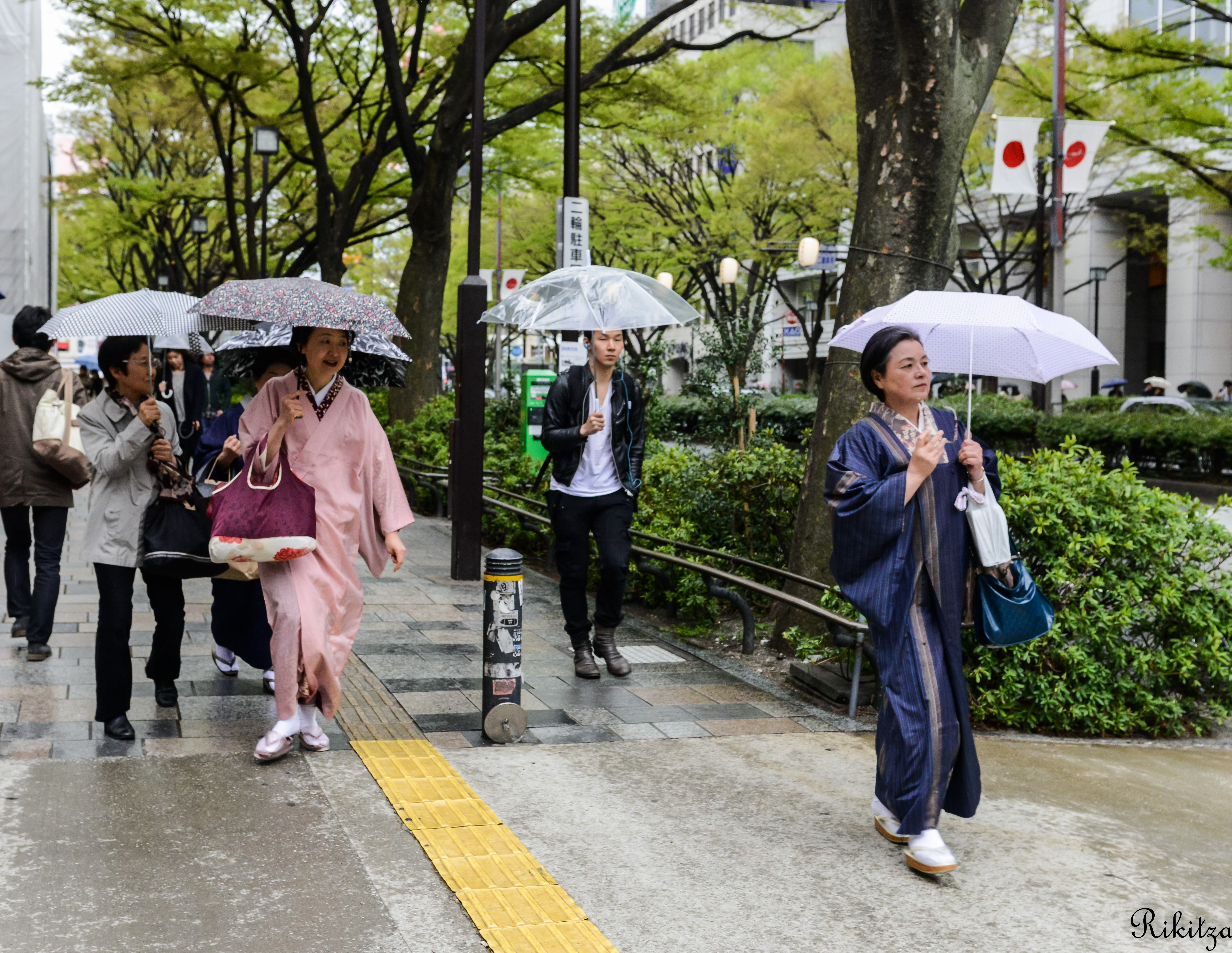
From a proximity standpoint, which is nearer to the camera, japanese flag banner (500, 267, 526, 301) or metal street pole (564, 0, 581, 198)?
metal street pole (564, 0, 581, 198)

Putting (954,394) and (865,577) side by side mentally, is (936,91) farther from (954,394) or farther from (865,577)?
(954,394)

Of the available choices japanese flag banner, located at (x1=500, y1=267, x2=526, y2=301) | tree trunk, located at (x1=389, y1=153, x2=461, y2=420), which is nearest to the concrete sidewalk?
tree trunk, located at (x1=389, y1=153, x2=461, y2=420)

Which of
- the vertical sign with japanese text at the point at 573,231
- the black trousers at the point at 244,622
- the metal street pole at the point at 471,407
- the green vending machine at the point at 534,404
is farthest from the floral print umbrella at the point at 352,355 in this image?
the green vending machine at the point at 534,404

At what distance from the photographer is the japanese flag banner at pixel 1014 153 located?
16.0 metres

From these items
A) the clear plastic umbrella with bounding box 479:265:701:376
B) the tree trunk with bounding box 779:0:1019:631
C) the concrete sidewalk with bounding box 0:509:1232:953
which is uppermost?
the tree trunk with bounding box 779:0:1019:631

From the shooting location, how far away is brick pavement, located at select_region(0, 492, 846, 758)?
208 inches

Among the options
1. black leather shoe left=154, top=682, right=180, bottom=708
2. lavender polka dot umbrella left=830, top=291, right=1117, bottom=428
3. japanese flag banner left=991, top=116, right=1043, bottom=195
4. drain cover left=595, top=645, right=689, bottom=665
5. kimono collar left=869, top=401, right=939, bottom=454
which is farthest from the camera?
japanese flag banner left=991, top=116, right=1043, bottom=195

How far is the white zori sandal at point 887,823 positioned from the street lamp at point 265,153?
1743 cm

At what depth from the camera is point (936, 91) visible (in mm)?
6426

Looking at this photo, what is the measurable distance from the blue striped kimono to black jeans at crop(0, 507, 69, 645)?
15.0 ft

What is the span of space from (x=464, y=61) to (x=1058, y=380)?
19417 mm

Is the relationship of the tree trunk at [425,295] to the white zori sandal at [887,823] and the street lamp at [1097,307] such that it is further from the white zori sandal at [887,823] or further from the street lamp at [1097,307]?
the street lamp at [1097,307]

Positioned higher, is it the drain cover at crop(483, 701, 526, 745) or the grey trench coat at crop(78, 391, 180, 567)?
the grey trench coat at crop(78, 391, 180, 567)

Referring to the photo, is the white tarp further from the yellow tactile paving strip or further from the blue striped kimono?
the blue striped kimono
